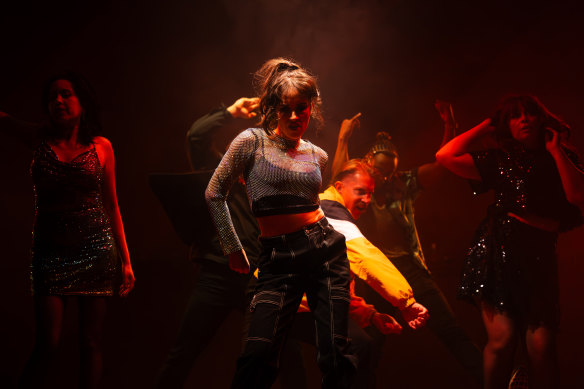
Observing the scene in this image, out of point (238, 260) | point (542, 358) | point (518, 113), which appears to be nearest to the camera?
point (238, 260)

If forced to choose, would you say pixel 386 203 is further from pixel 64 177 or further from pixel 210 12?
pixel 64 177

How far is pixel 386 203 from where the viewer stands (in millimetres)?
3539

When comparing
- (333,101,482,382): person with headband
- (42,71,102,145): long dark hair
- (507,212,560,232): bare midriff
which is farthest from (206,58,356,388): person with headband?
(333,101,482,382): person with headband

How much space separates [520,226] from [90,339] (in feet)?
8.19

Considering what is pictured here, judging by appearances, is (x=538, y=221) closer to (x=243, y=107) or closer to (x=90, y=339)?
(x=243, y=107)

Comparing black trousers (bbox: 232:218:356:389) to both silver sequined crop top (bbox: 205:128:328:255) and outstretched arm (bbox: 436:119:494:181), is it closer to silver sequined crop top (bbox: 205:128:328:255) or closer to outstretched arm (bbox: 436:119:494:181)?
silver sequined crop top (bbox: 205:128:328:255)

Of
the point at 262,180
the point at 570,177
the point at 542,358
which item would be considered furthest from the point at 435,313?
the point at 262,180

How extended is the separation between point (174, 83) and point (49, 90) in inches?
40.8

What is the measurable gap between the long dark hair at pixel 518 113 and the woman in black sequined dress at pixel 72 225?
2470 mm

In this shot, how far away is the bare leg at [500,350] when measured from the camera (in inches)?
100.0

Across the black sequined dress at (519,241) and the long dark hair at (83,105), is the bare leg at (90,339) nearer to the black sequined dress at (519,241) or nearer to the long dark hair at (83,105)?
the long dark hair at (83,105)

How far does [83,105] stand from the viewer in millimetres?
2553

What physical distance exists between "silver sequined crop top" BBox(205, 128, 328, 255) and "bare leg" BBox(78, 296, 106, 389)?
0.90 m

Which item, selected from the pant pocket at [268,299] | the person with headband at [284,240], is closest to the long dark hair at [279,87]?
the person with headband at [284,240]
